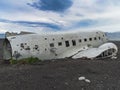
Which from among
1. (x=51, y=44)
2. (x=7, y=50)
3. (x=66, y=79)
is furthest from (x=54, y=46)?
(x=66, y=79)

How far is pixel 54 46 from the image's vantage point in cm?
2667

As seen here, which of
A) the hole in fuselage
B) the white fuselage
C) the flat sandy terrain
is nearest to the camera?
the flat sandy terrain

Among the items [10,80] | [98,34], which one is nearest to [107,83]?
[10,80]

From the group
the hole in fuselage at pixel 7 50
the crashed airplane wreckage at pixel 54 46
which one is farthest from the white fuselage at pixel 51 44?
the hole in fuselage at pixel 7 50

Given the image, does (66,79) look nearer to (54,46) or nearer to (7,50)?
(54,46)

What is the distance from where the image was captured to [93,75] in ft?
55.7

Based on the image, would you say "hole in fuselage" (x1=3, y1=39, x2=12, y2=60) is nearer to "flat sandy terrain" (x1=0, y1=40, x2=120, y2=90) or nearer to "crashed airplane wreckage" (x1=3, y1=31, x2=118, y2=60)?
"crashed airplane wreckage" (x1=3, y1=31, x2=118, y2=60)

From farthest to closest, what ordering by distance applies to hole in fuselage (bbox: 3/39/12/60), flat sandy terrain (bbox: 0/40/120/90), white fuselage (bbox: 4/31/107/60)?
hole in fuselage (bbox: 3/39/12/60) < white fuselage (bbox: 4/31/107/60) < flat sandy terrain (bbox: 0/40/120/90)

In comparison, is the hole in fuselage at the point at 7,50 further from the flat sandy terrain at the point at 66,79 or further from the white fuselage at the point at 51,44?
the flat sandy terrain at the point at 66,79

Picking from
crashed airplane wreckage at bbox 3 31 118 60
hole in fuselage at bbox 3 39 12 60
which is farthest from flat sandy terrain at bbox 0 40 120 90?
hole in fuselage at bbox 3 39 12 60

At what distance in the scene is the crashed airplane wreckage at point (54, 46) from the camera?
25078 millimetres

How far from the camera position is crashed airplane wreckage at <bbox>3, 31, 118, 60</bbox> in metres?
25.1

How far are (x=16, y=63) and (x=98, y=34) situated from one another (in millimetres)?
11245

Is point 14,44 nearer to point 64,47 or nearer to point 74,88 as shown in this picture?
point 64,47
